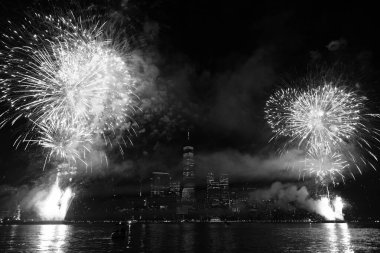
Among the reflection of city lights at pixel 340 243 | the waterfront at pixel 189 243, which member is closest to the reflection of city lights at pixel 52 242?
the waterfront at pixel 189 243

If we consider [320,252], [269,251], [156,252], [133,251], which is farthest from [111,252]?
[320,252]

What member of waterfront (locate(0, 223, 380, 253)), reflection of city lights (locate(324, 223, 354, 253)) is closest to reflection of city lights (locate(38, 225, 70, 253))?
waterfront (locate(0, 223, 380, 253))

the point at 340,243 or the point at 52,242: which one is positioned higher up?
the point at 340,243

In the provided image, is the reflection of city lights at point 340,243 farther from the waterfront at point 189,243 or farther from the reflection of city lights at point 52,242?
the reflection of city lights at point 52,242

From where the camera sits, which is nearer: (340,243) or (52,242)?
(52,242)

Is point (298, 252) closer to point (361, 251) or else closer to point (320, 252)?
point (320, 252)

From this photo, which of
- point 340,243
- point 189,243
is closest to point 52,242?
point 189,243

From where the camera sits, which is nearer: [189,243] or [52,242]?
[52,242]

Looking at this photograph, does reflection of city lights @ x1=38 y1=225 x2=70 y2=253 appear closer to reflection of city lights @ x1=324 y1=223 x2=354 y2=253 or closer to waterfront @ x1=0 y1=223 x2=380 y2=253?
waterfront @ x1=0 y1=223 x2=380 y2=253

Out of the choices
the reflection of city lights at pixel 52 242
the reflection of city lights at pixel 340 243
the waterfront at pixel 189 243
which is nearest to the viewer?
the reflection of city lights at pixel 52 242

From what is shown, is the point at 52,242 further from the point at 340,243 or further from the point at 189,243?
the point at 340,243

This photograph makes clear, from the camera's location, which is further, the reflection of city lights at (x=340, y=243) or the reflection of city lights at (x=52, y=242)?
the reflection of city lights at (x=340, y=243)
